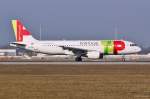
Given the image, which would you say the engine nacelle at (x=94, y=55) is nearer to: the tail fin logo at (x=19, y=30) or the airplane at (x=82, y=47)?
the airplane at (x=82, y=47)

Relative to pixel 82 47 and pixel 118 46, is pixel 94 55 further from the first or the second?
pixel 118 46

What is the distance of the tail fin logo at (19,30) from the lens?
319 ft

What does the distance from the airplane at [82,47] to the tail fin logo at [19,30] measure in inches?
51.3

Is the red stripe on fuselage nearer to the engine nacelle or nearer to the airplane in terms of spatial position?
the airplane

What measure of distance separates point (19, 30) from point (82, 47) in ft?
42.4

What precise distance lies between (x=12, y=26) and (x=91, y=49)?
1771 centimetres

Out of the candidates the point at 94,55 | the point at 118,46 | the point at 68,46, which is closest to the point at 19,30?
the point at 68,46

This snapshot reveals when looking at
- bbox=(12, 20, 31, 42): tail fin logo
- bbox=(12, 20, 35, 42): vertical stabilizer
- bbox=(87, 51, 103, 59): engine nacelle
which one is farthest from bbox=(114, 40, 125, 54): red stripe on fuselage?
bbox=(12, 20, 31, 42): tail fin logo

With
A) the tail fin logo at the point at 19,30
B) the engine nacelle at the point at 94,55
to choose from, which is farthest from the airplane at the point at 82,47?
the tail fin logo at the point at 19,30

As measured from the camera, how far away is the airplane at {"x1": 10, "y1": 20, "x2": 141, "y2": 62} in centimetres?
9169

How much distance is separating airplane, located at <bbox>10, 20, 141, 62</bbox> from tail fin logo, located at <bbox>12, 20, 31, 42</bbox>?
1.30m
